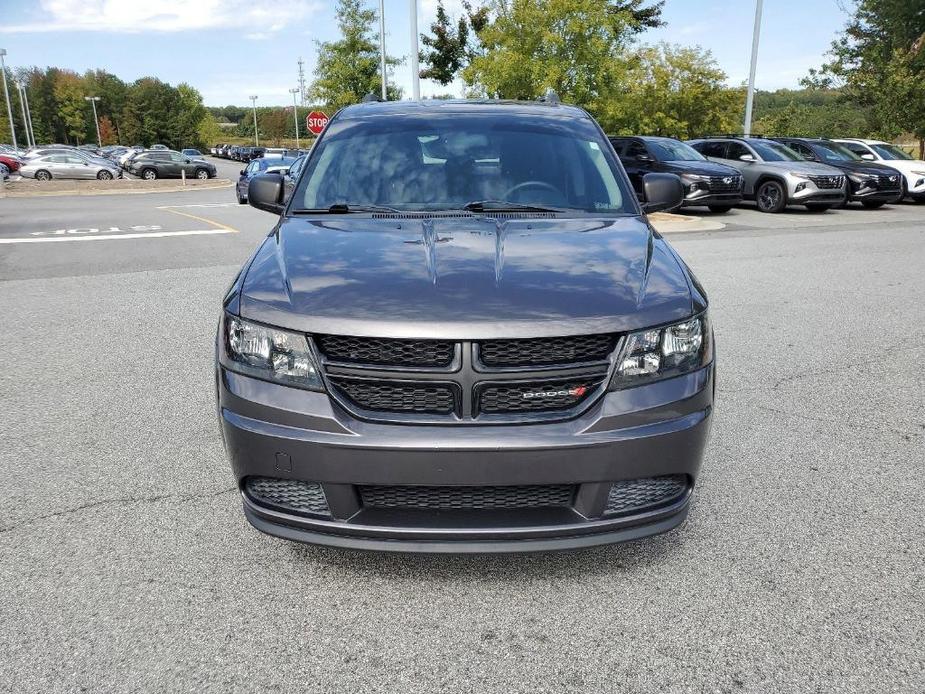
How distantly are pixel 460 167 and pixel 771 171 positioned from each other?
1602 centimetres

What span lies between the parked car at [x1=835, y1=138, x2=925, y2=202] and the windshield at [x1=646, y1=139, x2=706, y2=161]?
20.5 feet

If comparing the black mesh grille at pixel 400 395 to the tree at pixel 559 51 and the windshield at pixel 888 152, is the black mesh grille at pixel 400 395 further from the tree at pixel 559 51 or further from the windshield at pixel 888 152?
the tree at pixel 559 51

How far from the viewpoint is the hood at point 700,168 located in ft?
55.3

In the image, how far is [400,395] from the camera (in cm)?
243

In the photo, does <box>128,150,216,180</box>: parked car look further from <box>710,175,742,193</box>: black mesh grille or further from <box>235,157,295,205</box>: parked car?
<box>710,175,742,193</box>: black mesh grille

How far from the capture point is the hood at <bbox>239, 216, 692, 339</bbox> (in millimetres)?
2434

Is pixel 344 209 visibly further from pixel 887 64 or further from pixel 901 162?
pixel 887 64

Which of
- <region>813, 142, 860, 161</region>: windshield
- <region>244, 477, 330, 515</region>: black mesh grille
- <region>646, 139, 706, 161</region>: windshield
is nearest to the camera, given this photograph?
<region>244, 477, 330, 515</region>: black mesh grille

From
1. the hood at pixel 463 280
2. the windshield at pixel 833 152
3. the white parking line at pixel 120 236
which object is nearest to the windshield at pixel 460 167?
the hood at pixel 463 280

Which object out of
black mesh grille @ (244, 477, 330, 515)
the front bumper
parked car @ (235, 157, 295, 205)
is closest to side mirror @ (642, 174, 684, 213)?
the front bumper

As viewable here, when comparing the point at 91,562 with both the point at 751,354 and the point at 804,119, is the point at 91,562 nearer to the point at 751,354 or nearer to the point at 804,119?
the point at 751,354

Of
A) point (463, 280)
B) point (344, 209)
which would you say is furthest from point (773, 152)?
point (463, 280)

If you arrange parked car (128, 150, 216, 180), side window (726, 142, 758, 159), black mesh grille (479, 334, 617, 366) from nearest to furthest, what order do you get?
black mesh grille (479, 334, 617, 366) < side window (726, 142, 758, 159) < parked car (128, 150, 216, 180)

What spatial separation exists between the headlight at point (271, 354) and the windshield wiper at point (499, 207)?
1.32 metres
